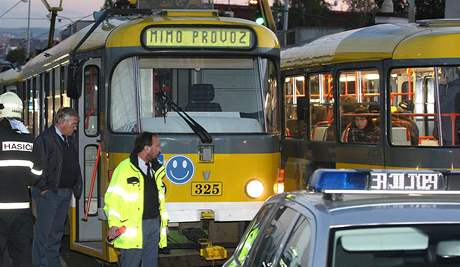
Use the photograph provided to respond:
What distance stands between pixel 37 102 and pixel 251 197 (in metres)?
6.86

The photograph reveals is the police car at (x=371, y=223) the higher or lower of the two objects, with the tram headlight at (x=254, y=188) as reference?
higher

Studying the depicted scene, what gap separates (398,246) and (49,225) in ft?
18.6

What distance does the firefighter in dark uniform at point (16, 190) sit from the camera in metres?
7.60

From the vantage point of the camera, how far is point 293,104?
14.0m

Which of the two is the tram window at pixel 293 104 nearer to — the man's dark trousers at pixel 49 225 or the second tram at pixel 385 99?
the second tram at pixel 385 99

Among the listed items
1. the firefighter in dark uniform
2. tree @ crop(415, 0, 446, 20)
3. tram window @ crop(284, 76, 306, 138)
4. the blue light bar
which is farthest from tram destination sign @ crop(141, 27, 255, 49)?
tree @ crop(415, 0, 446, 20)

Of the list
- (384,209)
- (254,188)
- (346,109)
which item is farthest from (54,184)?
(384,209)

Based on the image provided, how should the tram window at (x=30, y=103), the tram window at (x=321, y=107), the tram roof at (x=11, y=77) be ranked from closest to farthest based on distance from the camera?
the tram window at (x=321, y=107) < the tram window at (x=30, y=103) < the tram roof at (x=11, y=77)

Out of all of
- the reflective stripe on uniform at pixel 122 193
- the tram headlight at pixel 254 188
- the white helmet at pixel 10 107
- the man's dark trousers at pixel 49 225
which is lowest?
the man's dark trousers at pixel 49 225

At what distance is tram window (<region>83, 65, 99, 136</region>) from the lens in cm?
1000

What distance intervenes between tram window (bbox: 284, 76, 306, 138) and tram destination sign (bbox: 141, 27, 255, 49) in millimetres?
3760

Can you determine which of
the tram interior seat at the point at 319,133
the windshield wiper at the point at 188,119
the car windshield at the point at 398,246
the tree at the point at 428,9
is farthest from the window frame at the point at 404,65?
the tree at the point at 428,9

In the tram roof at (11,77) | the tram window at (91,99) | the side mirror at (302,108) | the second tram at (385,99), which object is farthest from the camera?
the tram roof at (11,77)

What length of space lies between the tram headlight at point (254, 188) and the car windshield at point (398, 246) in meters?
5.41
